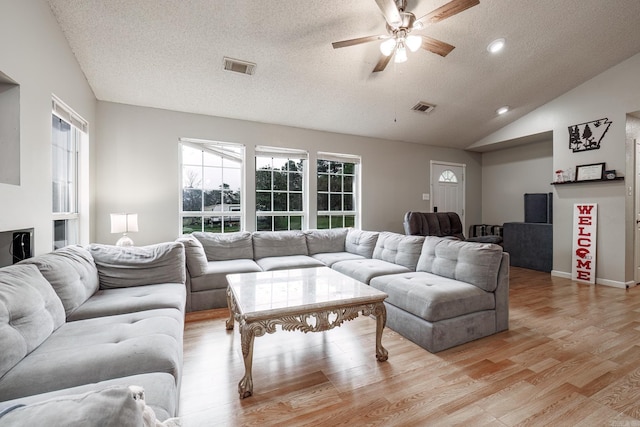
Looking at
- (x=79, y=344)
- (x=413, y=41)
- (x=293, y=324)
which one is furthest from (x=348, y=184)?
(x=79, y=344)

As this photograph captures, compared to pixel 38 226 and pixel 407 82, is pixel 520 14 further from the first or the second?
pixel 38 226

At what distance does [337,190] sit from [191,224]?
2.53 metres

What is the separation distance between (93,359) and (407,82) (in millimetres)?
4196

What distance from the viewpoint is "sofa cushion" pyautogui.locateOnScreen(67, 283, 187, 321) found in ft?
6.32

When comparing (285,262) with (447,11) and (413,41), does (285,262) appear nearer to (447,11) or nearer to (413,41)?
(413,41)

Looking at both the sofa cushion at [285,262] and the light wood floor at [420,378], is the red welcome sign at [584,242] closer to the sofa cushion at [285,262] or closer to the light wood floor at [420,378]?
the light wood floor at [420,378]

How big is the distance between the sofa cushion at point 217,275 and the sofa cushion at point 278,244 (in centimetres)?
52

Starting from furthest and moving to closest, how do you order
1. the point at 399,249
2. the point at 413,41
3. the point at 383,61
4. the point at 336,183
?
the point at 336,183 → the point at 399,249 → the point at 383,61 → the point at 413,41

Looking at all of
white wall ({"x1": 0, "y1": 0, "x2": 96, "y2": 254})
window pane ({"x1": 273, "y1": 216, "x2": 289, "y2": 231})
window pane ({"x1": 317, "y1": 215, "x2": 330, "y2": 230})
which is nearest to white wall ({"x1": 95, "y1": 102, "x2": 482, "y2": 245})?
window pane ({"x1": 273, "y1": 216, "x2": 289, "y2": 231})

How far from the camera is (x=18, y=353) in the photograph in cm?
126

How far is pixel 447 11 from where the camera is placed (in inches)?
82.6

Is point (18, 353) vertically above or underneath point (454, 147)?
underneath

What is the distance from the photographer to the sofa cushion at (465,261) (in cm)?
245

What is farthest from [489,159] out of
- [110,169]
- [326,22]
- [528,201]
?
[110,169]
